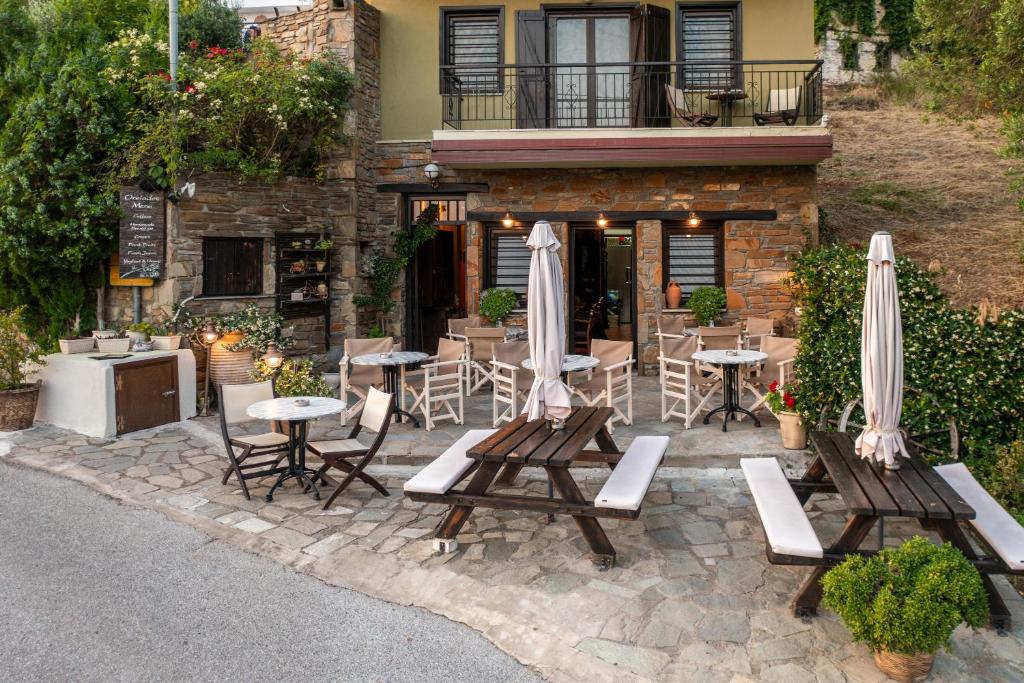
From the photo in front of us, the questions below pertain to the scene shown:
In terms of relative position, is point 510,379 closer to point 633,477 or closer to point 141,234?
point 633,477

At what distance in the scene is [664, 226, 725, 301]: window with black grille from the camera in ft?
38.3

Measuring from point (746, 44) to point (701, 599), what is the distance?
1015cm

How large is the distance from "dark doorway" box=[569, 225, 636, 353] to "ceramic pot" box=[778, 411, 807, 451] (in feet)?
17.8

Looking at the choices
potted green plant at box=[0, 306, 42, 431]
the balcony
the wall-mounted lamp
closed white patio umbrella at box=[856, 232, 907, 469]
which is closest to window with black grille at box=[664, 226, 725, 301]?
the balcony

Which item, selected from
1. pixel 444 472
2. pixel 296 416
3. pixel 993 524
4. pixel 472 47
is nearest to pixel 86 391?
pixel 296 416

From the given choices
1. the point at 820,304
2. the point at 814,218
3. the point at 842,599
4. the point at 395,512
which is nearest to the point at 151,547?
the point at 395,512

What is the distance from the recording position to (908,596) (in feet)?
10.7

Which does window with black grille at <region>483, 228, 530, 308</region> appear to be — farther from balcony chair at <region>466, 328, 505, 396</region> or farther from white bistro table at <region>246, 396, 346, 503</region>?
white bistro table at <region>246, 396, 346, 503</region>

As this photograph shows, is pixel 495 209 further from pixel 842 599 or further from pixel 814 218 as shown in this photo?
pixel 842 599

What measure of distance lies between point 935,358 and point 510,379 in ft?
12.7

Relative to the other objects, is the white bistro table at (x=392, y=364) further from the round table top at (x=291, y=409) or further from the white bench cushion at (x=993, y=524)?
the white bench cushion at (x=993, y=524)

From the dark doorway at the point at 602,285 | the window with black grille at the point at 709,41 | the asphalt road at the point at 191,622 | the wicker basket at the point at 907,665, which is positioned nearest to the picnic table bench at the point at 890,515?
the wicker basket at the point at 907,665

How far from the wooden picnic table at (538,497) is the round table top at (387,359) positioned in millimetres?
2899

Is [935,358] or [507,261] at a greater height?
[507,261]
